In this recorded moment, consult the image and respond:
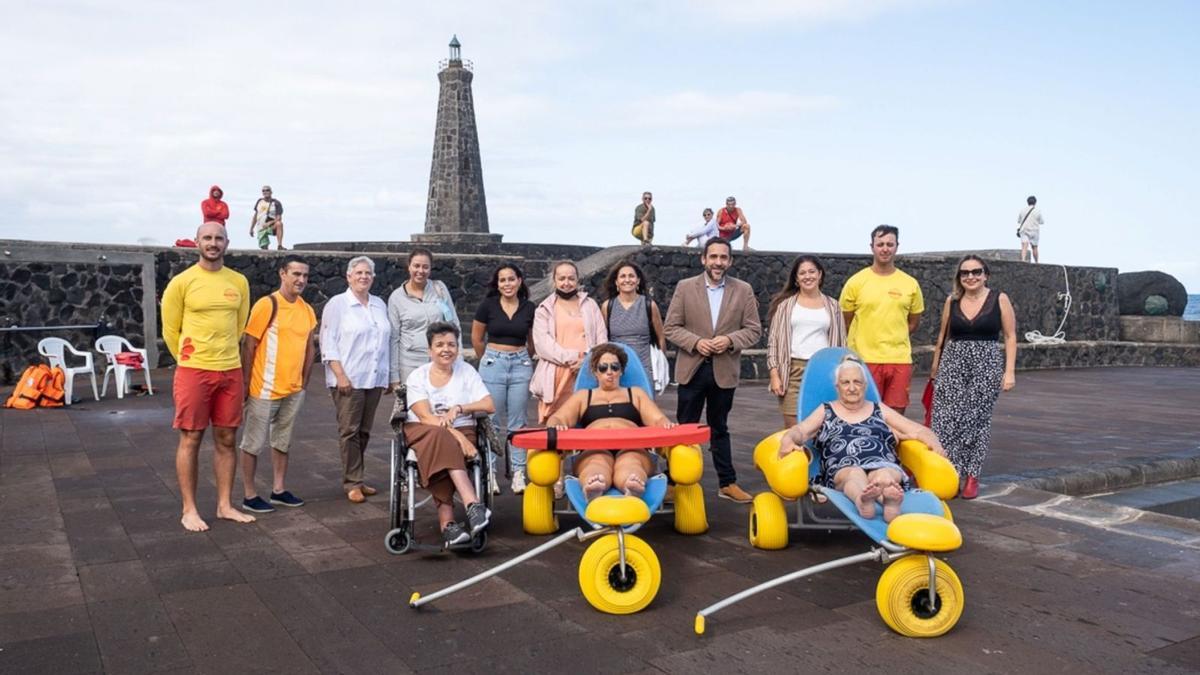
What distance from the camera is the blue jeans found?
6.39m

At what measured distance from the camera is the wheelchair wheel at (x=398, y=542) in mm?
4961

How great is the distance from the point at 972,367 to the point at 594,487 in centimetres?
310

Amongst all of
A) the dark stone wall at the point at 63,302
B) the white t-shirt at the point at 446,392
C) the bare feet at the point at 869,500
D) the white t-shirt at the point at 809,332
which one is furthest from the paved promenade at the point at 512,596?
the dark stone wall at the point at 63,302

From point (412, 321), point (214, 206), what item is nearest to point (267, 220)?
point (214, 206)

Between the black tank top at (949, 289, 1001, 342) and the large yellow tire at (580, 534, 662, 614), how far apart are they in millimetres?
3341

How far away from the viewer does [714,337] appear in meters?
6.27

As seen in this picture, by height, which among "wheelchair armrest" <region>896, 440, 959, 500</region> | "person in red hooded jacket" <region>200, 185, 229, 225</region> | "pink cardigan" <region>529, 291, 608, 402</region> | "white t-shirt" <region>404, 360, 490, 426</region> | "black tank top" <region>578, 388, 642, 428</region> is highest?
"person in red hooded jacket" <region>200, 185, 229, 225</region>

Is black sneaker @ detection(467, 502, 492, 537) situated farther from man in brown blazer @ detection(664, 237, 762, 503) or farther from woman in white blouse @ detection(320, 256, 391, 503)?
man in brown blazer @ detection(664, 237, 762, 503)

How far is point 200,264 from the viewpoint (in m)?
5.41

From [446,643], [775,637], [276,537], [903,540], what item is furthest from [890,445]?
[276,537]

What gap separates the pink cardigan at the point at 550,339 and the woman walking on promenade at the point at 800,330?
3.55 feet

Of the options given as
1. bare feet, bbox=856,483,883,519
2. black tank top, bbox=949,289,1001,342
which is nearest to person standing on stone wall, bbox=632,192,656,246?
black tank top, bbox=949,289,1001,342

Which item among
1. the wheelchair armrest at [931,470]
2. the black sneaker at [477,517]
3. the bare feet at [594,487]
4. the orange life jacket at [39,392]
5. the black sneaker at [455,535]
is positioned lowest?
the orange life jacket at [39,392]

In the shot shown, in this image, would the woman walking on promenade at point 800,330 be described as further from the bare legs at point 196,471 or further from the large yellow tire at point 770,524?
the bare legs at point 196,471
